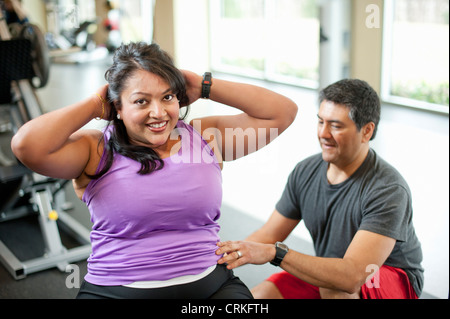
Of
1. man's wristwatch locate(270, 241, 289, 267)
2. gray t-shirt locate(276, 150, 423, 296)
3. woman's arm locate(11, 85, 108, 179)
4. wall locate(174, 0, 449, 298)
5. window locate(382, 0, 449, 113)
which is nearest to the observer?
woman's arm locate(11, 85, 108, 179)

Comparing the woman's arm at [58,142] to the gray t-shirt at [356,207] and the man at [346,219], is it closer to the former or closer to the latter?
the man at [346,219]

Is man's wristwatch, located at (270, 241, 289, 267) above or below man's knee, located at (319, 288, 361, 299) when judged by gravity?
above

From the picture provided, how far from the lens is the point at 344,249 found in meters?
1.73

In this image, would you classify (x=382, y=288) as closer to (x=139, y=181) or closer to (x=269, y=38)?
(x=139, y=181)

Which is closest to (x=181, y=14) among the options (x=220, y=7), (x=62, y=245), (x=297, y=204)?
(x=220, y=7)

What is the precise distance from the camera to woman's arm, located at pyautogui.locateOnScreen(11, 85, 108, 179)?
128 centimetres

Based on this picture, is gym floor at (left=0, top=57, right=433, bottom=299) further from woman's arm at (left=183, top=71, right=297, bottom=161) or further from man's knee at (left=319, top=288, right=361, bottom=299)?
woman's arm at (left=183, top=71, right=297, bottom=161)

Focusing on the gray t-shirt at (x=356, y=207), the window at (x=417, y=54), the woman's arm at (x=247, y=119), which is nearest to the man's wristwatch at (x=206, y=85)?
the woman's arm at (x=247, y=119)

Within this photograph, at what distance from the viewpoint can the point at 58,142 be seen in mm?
1294

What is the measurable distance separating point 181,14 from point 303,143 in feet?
13.5

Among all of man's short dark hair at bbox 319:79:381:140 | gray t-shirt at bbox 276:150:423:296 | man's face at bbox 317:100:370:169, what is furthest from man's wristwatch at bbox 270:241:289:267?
man's short dark hair at bbox 319:79:381:140

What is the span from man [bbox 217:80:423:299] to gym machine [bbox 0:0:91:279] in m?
1.38

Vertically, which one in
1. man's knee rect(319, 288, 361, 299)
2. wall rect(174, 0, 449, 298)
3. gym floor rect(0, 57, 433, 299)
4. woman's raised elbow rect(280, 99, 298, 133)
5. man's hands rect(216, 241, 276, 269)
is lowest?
gym floor rect(0, 57, 433, 299)
